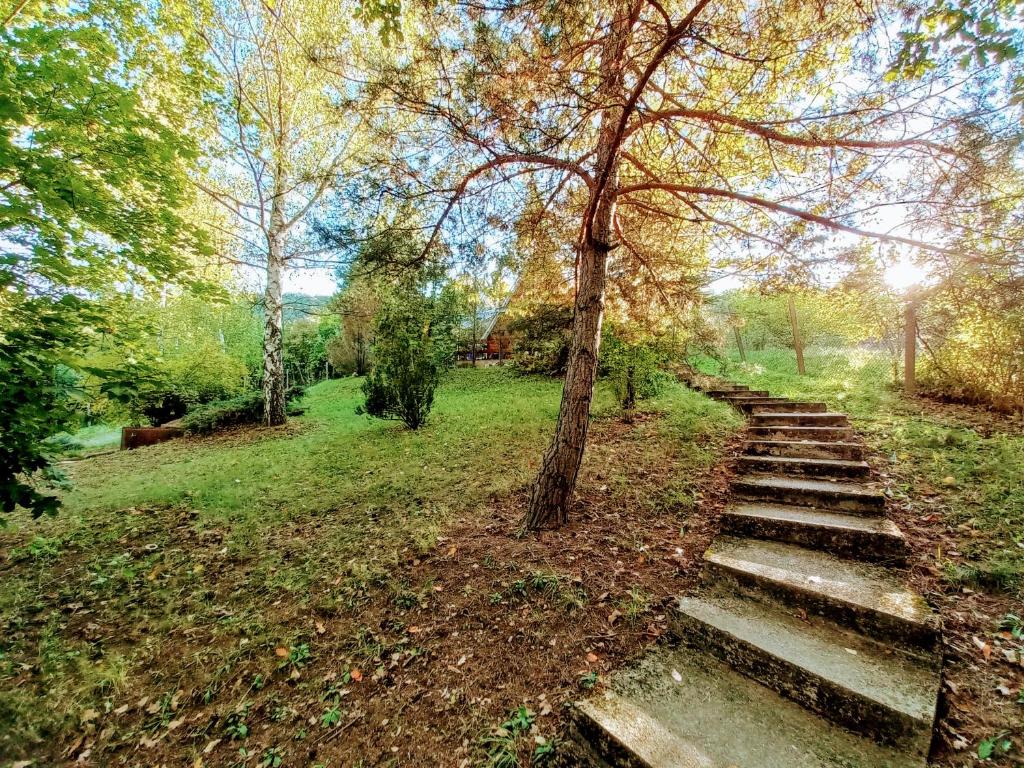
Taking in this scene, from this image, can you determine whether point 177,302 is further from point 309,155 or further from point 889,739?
point 889,739

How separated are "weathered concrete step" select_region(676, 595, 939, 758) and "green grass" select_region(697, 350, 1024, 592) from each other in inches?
46.2

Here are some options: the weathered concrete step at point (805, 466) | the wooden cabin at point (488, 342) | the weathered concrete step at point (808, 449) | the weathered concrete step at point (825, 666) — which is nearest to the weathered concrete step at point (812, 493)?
the weathered concrete step at point (805, 466)

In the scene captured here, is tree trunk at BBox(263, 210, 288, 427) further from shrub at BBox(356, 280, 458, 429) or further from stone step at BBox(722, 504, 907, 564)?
stone step at BBox(722, 504, 907, 564)

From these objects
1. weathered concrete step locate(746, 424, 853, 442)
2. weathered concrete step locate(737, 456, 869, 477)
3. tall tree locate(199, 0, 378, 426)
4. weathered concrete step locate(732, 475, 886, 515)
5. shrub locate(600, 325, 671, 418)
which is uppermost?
tall tree locate(199, 0, 378, 426)

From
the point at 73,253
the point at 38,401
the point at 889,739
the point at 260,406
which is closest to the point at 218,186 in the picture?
the point at 260,406

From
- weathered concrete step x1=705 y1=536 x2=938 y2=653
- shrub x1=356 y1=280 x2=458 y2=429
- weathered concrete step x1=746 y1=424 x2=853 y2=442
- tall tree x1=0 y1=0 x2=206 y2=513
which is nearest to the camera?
weathered concrete step x1=705 y1=536 x2=938 y2=653

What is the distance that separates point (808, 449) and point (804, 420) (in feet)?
4.88

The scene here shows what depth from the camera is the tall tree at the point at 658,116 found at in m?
2.78

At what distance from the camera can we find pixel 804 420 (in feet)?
18.7

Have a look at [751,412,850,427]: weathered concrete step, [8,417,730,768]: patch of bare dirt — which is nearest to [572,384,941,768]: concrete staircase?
[8,417,730,768]: patch of bare dirt

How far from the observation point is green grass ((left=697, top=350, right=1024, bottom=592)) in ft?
8.79

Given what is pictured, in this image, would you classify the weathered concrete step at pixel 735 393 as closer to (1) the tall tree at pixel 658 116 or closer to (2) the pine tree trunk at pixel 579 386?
(1) the tall tree at pixel 658 116

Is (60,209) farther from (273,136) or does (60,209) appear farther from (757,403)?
(757,403)

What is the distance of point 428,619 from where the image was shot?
2928mm
